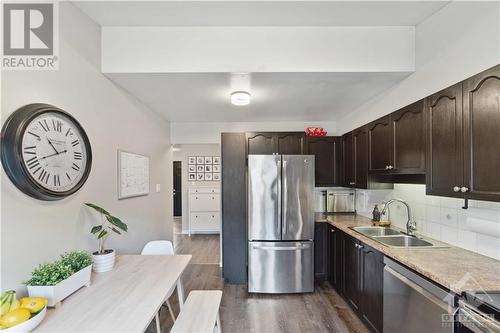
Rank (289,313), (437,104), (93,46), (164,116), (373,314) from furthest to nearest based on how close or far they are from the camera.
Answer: (164,116), (289,313), (373,314), (93,46), (437,104)

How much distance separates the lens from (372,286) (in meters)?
2.19

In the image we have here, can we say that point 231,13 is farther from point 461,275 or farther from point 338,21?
point 461,275

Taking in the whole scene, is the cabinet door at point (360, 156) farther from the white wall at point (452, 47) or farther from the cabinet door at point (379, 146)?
the white wall at point (452, 47)

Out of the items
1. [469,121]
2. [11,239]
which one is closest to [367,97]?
[469,121]

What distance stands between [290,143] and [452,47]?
216 cm

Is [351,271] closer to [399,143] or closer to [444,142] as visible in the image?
[399,143]

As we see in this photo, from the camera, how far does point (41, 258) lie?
145 cm

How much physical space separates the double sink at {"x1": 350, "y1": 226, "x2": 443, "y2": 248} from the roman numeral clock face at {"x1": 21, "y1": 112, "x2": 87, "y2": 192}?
245cm

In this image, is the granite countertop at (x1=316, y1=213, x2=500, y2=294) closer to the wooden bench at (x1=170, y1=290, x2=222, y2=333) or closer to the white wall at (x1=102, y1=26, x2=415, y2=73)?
the wooden bench at (x1=170, y1=290, x2=222, y2=333)

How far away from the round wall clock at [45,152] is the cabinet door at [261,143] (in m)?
2.21

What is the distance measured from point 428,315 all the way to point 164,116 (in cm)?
361

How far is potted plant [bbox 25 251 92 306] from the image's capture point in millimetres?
1288

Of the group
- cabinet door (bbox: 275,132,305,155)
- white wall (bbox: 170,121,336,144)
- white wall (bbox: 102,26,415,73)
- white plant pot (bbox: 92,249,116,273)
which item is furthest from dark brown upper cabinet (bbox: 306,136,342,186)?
white plant pot (bbox: 92,249,116,273)

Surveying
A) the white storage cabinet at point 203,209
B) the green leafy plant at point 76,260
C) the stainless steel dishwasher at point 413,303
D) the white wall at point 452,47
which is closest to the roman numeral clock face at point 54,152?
the green leafy plant at point 76,260
